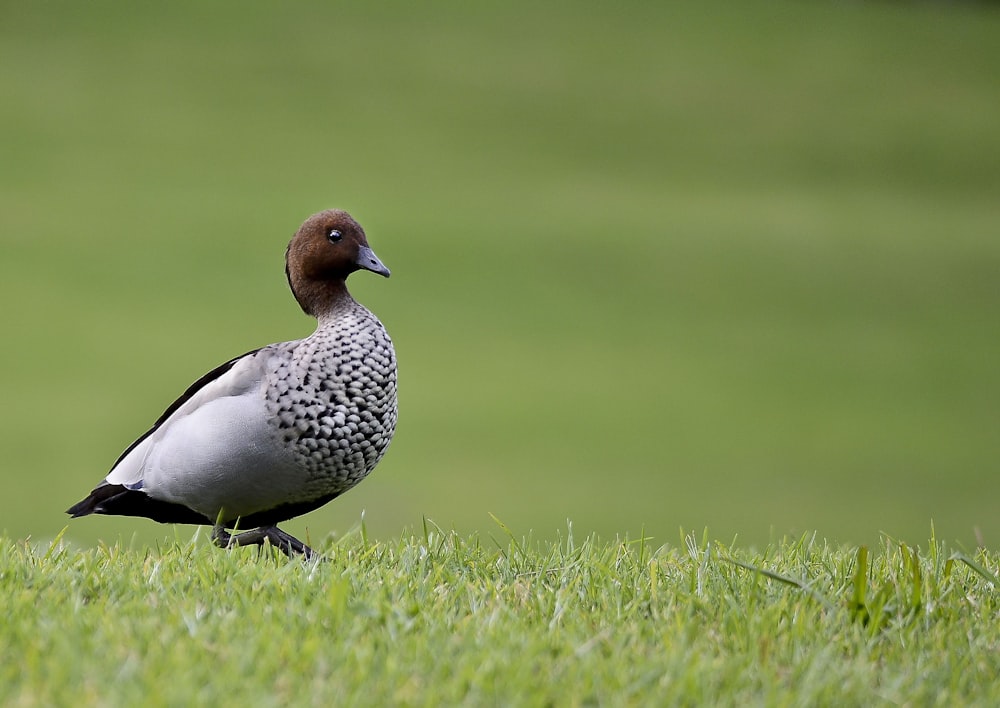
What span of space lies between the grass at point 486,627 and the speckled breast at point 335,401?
0.93 feet

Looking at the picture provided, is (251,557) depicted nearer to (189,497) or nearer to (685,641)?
(189,497)

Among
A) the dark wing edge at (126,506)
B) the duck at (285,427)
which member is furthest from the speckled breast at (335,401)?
the dark wing edge at (126,506)

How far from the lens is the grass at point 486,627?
7.65ft

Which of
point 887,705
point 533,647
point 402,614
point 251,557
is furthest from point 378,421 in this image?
point 887,705

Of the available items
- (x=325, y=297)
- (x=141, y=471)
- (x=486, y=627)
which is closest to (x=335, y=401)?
(x=325, y=297)

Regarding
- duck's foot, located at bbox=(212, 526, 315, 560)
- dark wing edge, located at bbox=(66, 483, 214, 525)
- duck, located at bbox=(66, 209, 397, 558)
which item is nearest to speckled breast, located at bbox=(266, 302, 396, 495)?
duck, located at bbox=(66, 209, 397, 558)

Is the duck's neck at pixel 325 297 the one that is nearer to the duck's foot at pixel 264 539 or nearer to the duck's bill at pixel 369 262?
the duck's bill at pixel 369 262

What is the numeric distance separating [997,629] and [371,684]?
5.47 ft

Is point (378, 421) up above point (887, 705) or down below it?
above

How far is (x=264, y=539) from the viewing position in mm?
3641

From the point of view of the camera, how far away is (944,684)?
99.9 inches

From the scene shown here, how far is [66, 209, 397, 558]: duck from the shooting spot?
3.34m

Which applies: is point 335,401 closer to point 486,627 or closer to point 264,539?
point 264,539

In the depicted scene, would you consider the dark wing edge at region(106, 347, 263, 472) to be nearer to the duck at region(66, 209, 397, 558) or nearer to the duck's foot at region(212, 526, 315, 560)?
the duck at region(66, 209, 397, 558)
